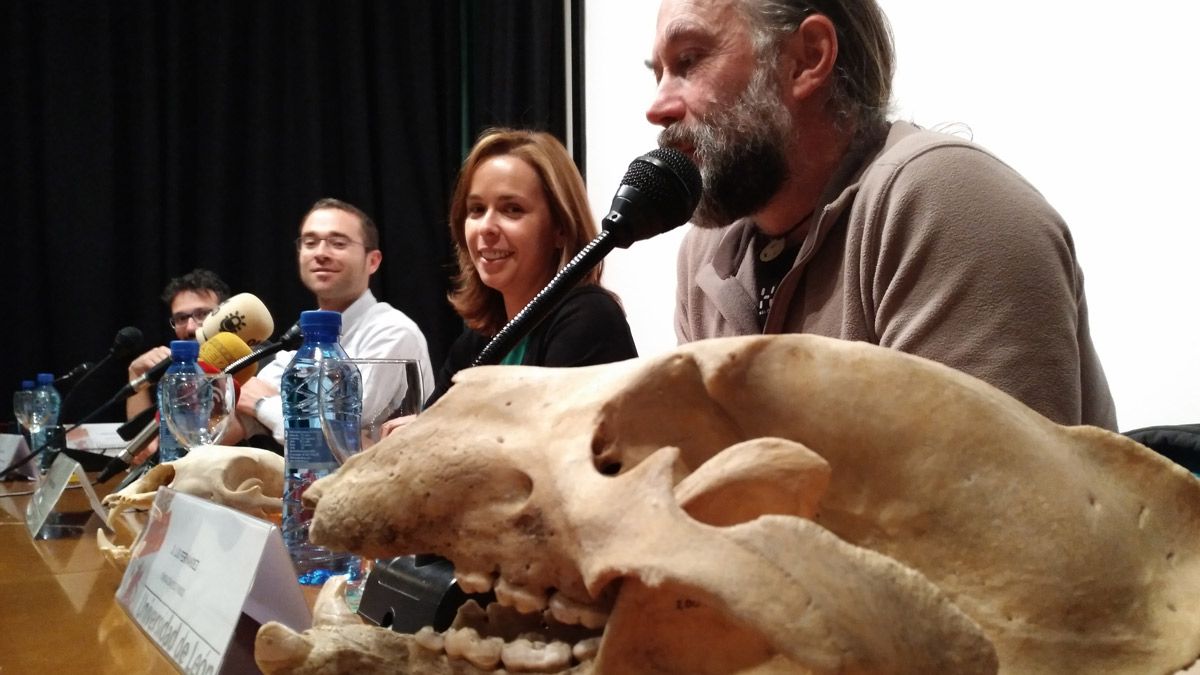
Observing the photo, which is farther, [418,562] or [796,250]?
[796,250]

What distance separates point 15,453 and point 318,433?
1840 mm

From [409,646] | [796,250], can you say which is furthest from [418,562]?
[796,250]

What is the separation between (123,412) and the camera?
13.7ft

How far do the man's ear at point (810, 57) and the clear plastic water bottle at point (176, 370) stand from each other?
3.61 ft

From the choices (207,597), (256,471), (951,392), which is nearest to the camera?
(951,392)

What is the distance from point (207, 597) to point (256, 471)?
725mm

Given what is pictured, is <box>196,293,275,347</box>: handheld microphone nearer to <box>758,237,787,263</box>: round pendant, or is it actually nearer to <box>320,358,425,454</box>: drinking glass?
<box>320,358,425,454</box>: drinking glass

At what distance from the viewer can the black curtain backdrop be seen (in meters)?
3.88

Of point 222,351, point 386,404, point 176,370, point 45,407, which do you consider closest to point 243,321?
point 222,351

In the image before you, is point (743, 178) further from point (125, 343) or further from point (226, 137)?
point (226, 137)

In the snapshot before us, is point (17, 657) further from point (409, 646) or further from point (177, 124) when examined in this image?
point (177, 124)

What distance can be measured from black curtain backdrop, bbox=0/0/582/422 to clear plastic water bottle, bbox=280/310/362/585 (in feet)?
8.70

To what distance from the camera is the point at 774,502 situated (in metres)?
0.50

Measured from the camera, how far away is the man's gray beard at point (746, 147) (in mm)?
1311
